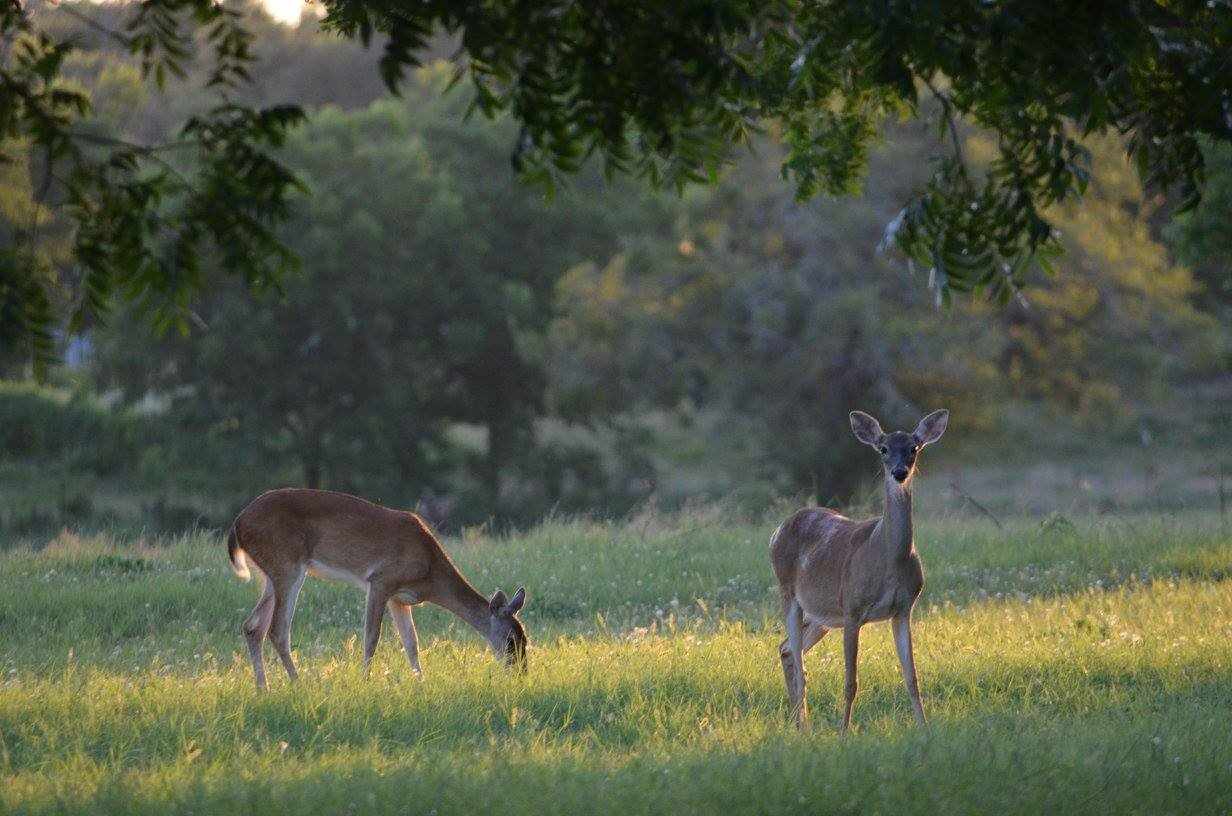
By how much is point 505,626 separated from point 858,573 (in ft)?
10.3

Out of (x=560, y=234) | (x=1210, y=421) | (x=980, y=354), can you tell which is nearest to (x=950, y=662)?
(x=980, y=354)

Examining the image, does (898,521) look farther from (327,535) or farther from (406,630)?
(327,535)

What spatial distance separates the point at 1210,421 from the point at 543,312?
59.3ft

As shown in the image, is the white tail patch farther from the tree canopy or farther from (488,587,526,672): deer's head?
the tree canopy

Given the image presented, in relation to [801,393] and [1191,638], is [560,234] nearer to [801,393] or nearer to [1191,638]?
[801,393]

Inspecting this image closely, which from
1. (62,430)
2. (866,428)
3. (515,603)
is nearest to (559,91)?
(866,428)

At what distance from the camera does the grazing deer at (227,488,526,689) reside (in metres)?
11.9

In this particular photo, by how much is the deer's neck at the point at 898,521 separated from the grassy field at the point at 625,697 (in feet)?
3.23

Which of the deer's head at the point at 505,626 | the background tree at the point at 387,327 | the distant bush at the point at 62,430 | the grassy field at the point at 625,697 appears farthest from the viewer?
the distant bush at the point at 62,430

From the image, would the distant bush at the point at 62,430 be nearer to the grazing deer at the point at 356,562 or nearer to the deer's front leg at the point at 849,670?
the grazing deer at the point at 356,562

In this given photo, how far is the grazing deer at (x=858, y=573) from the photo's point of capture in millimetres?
9508

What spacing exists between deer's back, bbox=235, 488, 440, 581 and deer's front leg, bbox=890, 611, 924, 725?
4201 millimetres

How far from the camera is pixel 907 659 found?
9523 millimetres

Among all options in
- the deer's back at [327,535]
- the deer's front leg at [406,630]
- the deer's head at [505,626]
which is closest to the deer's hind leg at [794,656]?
the deer's head at [505,626]
